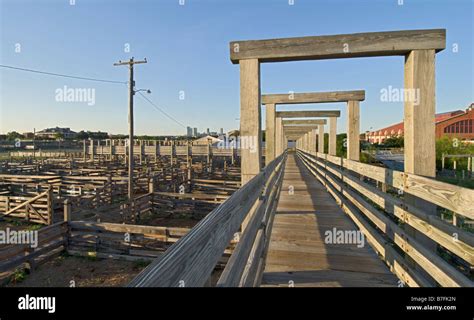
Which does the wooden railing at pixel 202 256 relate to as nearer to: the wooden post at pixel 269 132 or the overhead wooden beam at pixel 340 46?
the overhead wooden beam at pixel 340 46

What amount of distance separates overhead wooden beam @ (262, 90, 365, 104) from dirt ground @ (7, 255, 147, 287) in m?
6.63

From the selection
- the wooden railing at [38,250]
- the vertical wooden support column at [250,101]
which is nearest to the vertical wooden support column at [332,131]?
the vertical wooden support column at [250,101]

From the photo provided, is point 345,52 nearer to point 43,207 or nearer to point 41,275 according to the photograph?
point 41,275

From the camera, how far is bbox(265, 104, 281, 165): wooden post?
857 cm

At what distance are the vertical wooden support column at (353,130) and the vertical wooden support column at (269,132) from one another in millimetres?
2238

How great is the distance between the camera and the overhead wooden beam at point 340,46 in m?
3.15

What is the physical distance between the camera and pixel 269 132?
8.88 m

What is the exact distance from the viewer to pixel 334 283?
2898 millimetres

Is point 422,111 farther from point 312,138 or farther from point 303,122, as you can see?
point 312,138

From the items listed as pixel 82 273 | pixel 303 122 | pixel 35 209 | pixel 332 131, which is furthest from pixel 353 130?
pixel 35 209
